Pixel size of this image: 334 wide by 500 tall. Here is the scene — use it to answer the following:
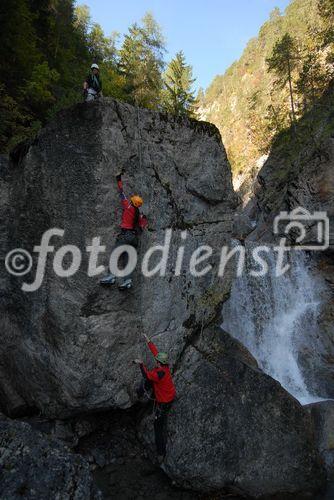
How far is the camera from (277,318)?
1623 centimetres

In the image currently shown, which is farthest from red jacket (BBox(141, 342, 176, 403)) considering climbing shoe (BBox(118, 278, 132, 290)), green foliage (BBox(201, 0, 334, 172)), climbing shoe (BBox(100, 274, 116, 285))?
green foliage (BBox(201, 0, 334, 172))

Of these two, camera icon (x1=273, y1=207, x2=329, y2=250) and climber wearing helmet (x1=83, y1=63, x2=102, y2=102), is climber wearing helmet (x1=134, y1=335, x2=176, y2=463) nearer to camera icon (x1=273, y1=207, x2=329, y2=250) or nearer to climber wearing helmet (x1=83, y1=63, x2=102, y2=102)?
climber wearing helmet (x1=83, y1=63, x2=102, y2=102)

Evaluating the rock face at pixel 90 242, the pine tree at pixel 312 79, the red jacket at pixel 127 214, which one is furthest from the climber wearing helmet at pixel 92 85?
the pine tree at pixel 312 79

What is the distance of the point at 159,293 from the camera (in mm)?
9641

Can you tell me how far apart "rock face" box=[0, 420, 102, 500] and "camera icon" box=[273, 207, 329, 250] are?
56.8ft

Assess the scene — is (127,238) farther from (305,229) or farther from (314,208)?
(314,208)

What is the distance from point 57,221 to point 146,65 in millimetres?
25867

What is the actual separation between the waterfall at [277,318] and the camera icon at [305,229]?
238 centimetres

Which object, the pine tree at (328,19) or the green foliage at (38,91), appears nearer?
the green foliage at (38,91)

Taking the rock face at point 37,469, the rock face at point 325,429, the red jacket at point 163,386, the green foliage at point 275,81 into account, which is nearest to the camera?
the rock face at point 37,469

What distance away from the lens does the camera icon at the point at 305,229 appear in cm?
1977

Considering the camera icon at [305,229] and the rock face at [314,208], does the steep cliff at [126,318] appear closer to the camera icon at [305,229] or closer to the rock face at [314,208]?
the rock face at [314,208]

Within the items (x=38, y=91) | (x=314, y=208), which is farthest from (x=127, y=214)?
(x=314, y=208)

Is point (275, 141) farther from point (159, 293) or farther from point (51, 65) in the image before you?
point (159, 293)
